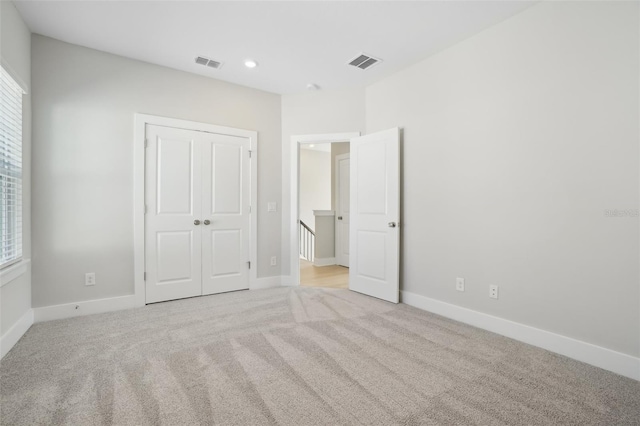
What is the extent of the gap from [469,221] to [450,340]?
1.11 metres

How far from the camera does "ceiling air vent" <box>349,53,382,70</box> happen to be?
329cm

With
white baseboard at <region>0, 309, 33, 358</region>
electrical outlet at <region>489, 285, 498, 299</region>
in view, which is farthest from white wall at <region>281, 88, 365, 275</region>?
white baseboard at <region>0, 309, 33, 358</region>

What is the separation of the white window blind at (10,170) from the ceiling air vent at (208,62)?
5.10 ft

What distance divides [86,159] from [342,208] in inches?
160

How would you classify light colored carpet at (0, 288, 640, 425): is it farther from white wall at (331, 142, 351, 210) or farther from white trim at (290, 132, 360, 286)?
white wall at (331, 142, 351, 210)

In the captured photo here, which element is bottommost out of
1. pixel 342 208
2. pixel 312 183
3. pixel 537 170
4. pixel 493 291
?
pixel 493 291

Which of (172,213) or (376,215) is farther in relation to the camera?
(376,215)

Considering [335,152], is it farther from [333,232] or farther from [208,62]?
[208,62]

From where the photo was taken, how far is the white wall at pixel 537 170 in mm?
2057

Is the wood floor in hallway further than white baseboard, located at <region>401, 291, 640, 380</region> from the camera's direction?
Yes

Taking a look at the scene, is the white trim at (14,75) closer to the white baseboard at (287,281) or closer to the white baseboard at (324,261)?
the white baseboard at (287,281)

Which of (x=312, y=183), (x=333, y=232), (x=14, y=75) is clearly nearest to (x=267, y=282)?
(x=333, y=232)

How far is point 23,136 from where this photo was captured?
2664 millimetres

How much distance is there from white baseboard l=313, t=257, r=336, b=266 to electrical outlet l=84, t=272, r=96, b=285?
3608mm
